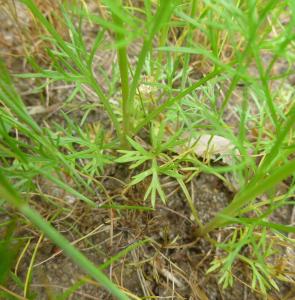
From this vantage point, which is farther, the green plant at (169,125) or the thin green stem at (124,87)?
the thin green stem at (124,87)

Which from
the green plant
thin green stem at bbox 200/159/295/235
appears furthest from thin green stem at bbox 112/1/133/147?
thin green stem at bbox 200/159/295/235

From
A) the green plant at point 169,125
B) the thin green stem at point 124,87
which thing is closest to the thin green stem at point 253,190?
the green plant at point 169,125

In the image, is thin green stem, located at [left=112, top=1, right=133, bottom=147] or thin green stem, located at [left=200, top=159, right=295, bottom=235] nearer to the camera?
thin green stem, located at [left=200, top=159, right=295, bottom=235]

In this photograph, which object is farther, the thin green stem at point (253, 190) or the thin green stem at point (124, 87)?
the thin green stem at point (124, 87)

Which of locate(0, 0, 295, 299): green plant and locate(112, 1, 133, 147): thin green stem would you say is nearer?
locate(0, 0, 295, 299): green plant

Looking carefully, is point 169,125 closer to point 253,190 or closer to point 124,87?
point 124,87

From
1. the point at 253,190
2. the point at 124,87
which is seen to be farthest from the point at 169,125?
the point at 253,190

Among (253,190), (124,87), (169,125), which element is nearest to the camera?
(253,190)

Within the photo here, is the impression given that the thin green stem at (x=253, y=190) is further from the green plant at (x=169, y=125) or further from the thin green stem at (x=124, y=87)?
the thin green stem at (x=124, y=87)

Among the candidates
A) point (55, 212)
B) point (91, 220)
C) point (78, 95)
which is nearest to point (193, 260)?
point (91, 220)

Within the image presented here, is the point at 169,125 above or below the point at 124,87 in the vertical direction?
below

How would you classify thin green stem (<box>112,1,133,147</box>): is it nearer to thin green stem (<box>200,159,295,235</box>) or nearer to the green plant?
the green plant
